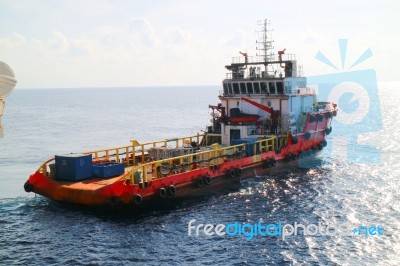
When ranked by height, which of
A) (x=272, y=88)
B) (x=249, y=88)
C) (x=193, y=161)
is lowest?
(x=193, y=161)

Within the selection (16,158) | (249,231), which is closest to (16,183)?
(16,158)

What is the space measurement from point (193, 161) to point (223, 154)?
367 cm

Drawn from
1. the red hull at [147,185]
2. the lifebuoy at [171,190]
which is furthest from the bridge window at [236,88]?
the lifebuoy at [171,190]

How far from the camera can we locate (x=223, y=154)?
105ft

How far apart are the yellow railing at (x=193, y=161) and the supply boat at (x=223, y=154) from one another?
59mm

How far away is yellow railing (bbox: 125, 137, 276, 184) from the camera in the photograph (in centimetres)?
2546

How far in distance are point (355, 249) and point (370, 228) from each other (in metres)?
3.16

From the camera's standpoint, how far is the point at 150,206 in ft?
84.7

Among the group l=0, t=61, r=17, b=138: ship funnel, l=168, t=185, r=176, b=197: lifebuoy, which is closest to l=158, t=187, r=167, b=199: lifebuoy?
l=168, t=185, r=176, b=197: lifebuoy

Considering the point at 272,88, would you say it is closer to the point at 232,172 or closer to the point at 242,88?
the point at 242,88

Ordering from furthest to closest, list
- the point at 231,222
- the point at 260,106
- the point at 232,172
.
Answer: the point at 260,106 < the point at 232,172 < the point at 231,222

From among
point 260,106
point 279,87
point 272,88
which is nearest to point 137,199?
point 260,106

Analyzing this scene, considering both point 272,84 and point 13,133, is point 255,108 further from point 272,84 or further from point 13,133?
point 13,133

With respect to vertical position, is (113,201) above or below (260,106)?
below
